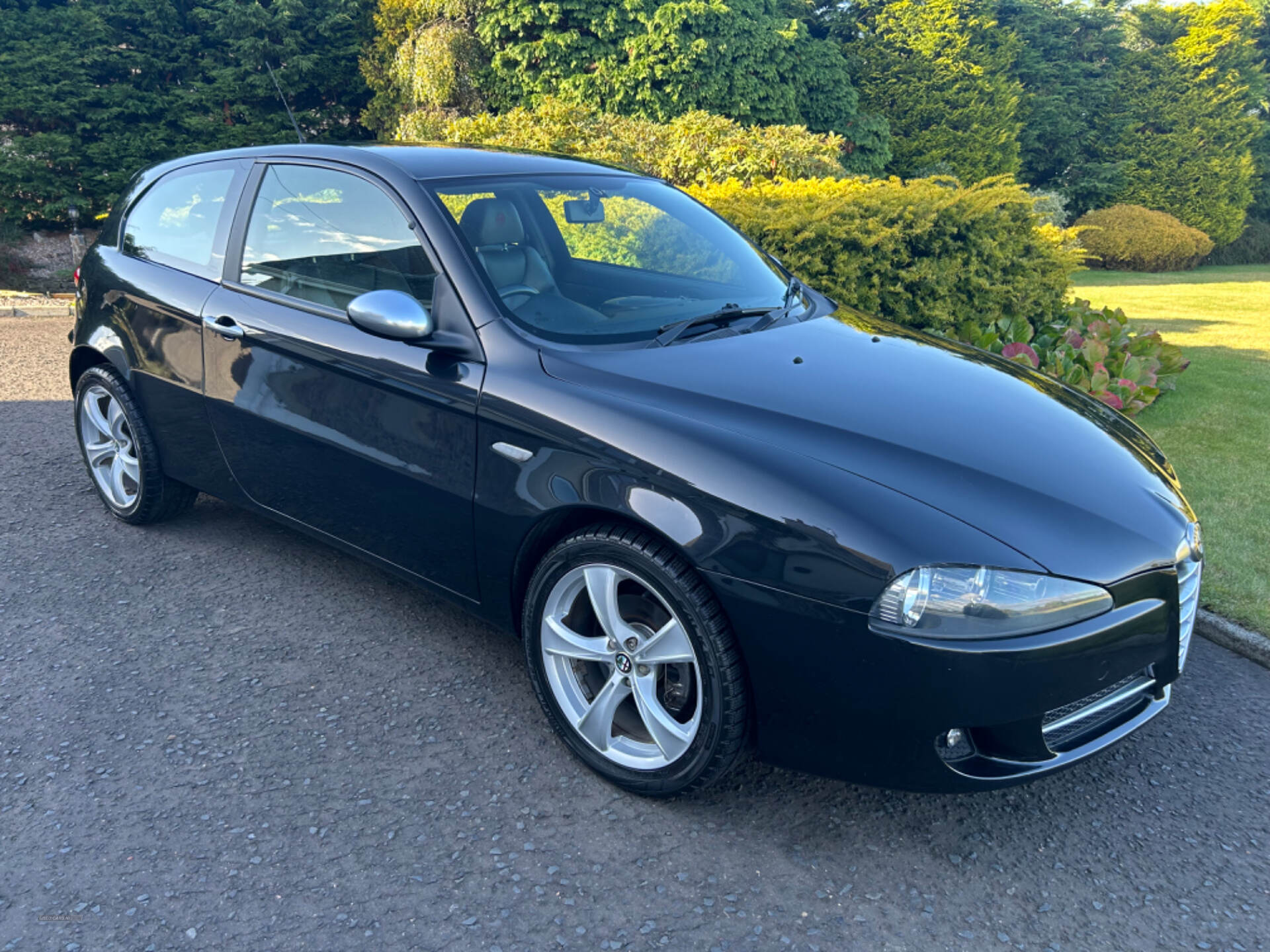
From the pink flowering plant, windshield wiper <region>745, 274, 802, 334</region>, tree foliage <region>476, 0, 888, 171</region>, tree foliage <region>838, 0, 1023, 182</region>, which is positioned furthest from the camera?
tree foliage <region>838, 0, 1023, 182</region>

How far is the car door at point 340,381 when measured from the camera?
285 centimetres

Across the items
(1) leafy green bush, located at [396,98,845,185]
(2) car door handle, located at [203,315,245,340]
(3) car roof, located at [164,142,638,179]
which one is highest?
(1) leafy green bush, located at [396,98,845,185]

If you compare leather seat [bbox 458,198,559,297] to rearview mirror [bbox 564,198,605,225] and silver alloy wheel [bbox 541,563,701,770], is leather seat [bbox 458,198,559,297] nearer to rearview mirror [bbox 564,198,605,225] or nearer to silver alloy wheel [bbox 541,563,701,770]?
rearview mirror [bbox 564,198,605,225]

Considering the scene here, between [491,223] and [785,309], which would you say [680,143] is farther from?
[491,223]

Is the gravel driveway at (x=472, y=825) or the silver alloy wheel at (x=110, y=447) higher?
the silver alloy wheel at (x=110, y=447)

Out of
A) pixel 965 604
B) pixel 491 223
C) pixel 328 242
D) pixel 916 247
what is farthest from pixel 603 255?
pixel 916 247

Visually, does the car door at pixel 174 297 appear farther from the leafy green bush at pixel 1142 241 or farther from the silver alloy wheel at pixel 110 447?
the leafy green bush at pixel 1142 241

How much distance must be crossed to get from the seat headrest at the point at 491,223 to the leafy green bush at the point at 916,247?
3264mm

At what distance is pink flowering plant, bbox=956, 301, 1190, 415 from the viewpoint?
6141 millimetres

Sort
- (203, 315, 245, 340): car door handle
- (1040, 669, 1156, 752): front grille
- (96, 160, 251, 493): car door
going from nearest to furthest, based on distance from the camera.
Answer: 1. (1040, 669, 1156, 752): front grille
2. (203, 315, 245, 340): car door handle
3. (96, 160, 251, 493): car door

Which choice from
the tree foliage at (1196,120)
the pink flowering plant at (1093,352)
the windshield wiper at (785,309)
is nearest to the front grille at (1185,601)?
the windshield wiper at (785,309)

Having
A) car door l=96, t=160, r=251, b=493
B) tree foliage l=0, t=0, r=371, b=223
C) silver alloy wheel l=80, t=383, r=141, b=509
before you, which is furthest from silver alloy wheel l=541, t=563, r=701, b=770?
tree foliage l=0, t=0, r=371, b=223

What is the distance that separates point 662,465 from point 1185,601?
145cm

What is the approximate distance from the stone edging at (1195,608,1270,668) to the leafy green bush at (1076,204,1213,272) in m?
20.2
